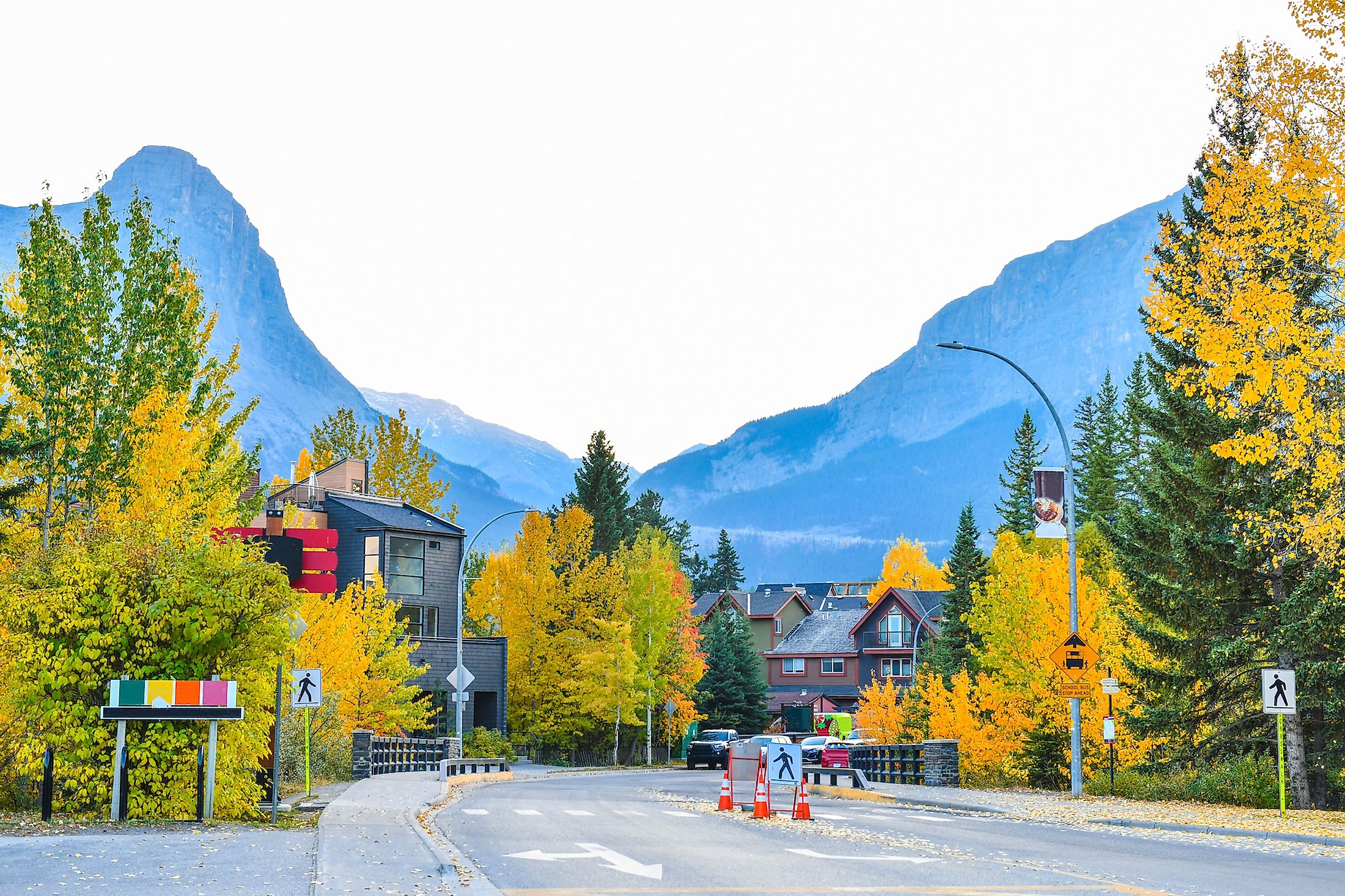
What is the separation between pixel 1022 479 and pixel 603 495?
85.0ft

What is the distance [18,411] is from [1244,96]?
2436cm

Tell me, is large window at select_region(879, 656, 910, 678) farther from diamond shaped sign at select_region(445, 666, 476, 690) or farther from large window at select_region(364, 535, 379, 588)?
diamond shaped sign at select_region(445, 666, 476, 690)

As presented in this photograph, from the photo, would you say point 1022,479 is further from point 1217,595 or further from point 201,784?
point 201,784

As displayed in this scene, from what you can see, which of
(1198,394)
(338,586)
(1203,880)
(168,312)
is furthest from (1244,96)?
(338,586)

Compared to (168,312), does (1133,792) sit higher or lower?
lower

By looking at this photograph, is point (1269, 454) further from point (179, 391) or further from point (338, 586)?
point (338, 586)

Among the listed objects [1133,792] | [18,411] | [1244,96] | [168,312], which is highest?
[1244,96]

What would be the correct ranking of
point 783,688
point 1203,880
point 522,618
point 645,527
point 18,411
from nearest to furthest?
point 1203,880
point 18,411
point 522,618
point 645,527
point 783,688

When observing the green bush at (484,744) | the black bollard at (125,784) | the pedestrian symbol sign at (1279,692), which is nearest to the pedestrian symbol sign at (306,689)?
the black bollard at (125,784)

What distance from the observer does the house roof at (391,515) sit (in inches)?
2362

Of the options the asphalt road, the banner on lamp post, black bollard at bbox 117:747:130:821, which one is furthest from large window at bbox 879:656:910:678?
black bollard at bbox 117:747:130:821

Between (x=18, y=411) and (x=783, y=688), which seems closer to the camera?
(x=18, y=411)

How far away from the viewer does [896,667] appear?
329ft

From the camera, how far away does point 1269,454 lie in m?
19.4
